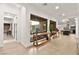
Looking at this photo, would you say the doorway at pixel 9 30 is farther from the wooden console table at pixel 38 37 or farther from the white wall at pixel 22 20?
the wooden console table at pixel 38 37

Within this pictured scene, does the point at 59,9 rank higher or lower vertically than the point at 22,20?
higher

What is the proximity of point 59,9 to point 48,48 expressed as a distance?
86cm

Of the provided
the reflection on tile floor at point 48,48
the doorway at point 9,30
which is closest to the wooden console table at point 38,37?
the reflection on tile floor at point 48,48

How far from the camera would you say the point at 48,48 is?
237cm

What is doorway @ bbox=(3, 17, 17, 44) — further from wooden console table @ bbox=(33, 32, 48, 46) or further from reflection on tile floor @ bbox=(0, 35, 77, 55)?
wooden console table @ bbox=(33, 32, 48, 46)

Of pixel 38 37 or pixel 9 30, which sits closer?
pixel 9 30

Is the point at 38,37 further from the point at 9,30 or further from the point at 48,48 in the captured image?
the point at 9,30

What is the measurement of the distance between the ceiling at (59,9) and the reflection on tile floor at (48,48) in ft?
1.61

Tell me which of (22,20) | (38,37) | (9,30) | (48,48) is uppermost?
(22,20)

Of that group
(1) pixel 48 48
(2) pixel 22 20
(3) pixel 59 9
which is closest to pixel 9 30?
(2) pixel 22 20

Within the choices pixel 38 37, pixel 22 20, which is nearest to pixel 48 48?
pixel 38 37

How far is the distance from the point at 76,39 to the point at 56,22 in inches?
21.6

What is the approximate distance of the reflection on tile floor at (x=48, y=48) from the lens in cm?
230

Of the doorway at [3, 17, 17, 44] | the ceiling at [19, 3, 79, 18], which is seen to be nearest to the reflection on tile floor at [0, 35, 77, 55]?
the doorway at [3, 17, 17, 44]
